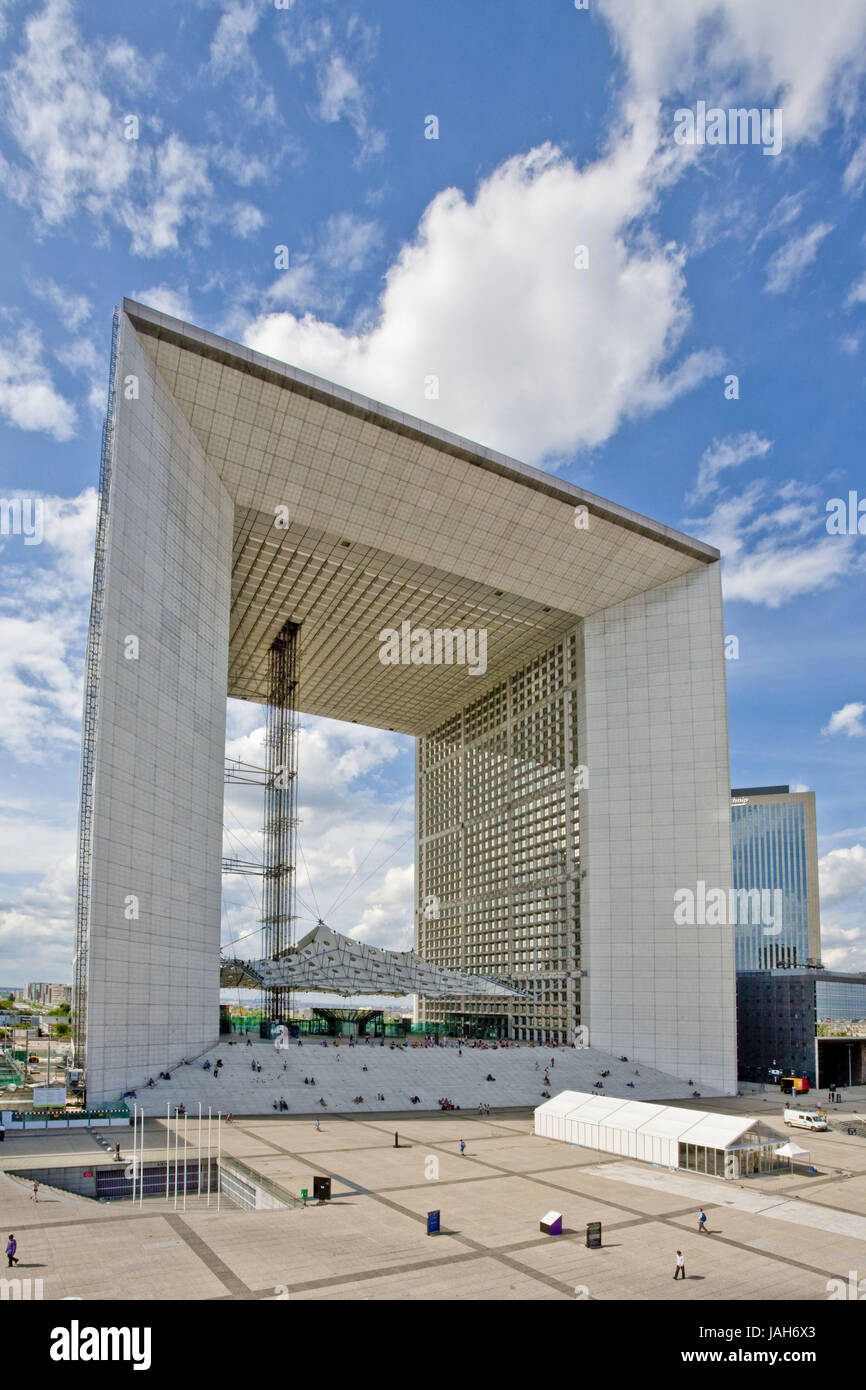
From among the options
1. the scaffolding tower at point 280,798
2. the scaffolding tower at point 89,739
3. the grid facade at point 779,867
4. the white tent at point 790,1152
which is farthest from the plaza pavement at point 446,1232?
the grid facade at point 779,867

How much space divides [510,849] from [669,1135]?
47.5m

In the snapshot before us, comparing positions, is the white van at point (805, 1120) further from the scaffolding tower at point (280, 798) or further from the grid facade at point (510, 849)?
the scaffolding tower at point (280, 798)

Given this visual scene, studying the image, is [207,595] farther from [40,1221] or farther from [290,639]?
[40,1221]

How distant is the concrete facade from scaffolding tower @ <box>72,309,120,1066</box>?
14.0 inches

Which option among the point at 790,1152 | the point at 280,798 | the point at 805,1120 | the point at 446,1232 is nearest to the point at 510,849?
the point at 280,798

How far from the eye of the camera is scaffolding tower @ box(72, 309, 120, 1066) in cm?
4362

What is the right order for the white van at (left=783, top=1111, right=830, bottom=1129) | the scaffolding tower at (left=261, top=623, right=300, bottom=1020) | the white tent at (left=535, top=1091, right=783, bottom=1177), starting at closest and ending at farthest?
the white tent at (left=535, top=1091, right=783, bottom=1177) < the white van at (left=783, top=1111, right=830, bottom=1129) < the scaffolding tower at (left=261, top=623, right=300, bottom=1020)

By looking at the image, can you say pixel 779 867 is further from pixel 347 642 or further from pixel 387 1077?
pixel 387 1077

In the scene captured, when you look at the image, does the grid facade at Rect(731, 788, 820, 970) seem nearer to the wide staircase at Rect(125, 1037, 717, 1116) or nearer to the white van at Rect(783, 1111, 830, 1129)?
the wide staircase at Rect(125, 1037, 717, 1116)

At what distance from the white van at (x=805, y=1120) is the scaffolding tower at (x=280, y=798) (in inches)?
1391

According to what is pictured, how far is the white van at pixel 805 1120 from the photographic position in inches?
1827

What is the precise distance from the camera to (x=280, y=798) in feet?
246

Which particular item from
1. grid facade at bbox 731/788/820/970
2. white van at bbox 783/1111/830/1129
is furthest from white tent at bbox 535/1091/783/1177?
grid facade at bbox 731/788/820/970
